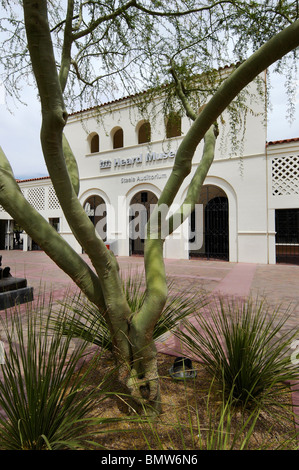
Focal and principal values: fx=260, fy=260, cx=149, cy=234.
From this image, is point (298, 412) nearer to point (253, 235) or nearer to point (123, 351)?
point (123, 351)

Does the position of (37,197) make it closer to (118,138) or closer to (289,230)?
(118,138)

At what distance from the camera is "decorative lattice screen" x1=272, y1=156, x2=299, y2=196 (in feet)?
34.3

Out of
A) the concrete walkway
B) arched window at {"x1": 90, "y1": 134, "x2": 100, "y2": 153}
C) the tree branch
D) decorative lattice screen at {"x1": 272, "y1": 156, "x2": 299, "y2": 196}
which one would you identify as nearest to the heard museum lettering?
arched window at {"x1": 90, "y1": 134, "x2": 100, "y2": 153}

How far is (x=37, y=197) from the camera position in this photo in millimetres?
18125

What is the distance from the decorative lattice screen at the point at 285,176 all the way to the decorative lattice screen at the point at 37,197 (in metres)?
14.3

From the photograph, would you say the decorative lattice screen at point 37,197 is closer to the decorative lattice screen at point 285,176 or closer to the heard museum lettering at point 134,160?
the heard museum lettering at point 134,160

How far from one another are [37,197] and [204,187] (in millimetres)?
11518

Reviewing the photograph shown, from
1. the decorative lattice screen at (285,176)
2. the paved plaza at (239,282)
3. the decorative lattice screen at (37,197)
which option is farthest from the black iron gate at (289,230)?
the decorative lattice screen at (37,197)

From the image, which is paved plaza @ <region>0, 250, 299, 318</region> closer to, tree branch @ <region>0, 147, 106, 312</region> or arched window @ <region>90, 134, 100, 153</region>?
tree branch @ <region>0, 147, 106, 312</region>

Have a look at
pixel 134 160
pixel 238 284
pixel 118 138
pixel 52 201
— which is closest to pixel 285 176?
pixel 238 284

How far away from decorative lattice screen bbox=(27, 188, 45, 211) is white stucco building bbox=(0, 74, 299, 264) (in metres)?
0.07

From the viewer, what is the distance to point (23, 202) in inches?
70.7

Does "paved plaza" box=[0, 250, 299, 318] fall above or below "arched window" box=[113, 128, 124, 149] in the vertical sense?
below
